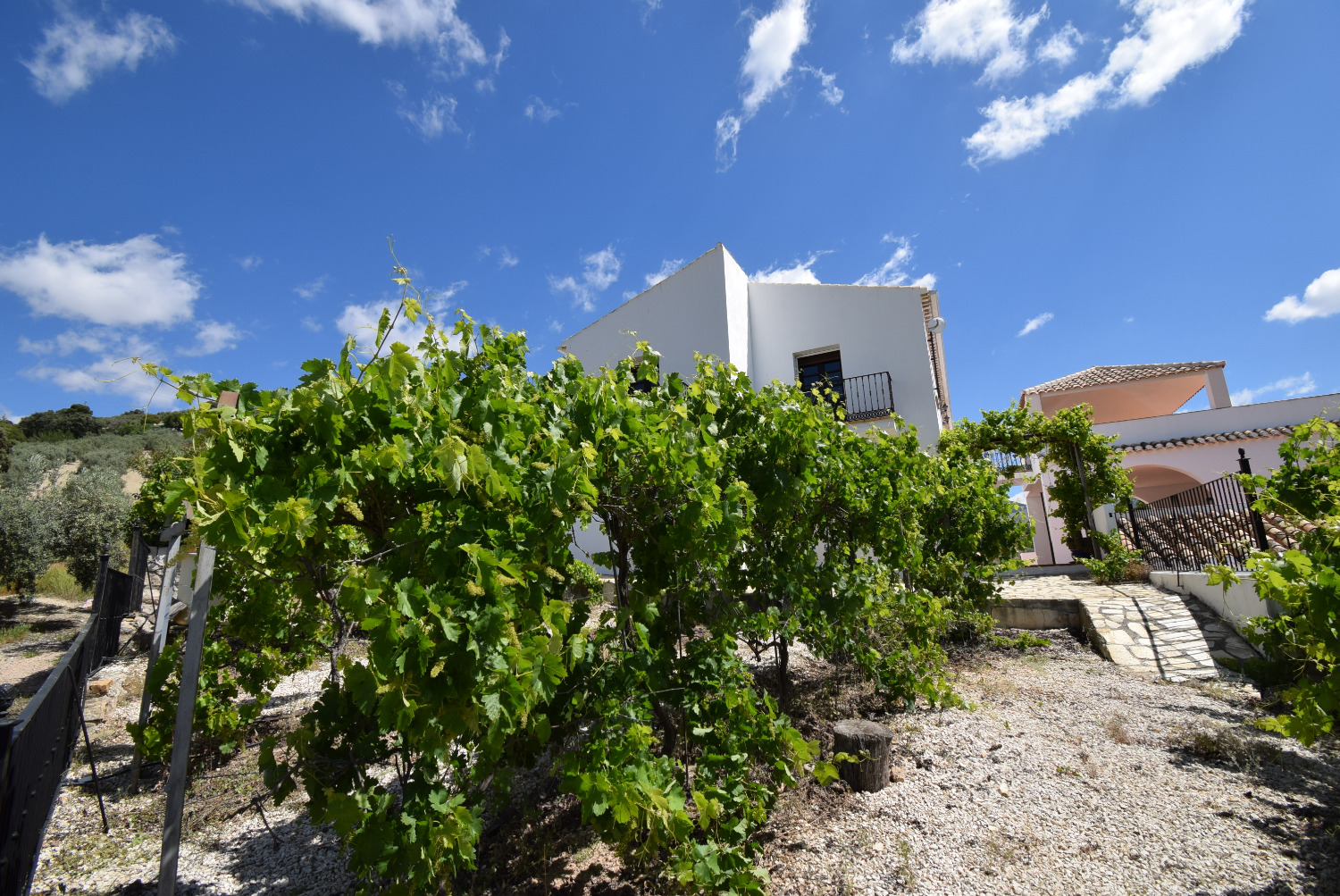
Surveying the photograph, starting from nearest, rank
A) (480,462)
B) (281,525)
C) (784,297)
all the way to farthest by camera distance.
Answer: (281,525)
(480,462)
(784,297)

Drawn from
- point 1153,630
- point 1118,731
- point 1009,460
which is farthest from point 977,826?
point 1009,460

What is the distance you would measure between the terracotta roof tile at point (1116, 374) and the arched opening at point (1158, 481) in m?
2.67

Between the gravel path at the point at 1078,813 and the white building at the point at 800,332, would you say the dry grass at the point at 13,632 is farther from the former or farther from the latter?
the gravel path at the point at 1078,813

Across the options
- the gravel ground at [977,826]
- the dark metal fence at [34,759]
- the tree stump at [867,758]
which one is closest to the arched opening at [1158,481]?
the gravel ground at [977,826]

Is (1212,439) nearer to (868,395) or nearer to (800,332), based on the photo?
(868,395)

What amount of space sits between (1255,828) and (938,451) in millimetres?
7868

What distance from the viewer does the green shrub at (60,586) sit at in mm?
13766

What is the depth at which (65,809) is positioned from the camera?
13.2 feet

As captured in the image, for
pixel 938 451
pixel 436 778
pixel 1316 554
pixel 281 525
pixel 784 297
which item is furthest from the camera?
pixel 784 297

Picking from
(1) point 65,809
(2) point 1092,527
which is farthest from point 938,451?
(1) point 65,809

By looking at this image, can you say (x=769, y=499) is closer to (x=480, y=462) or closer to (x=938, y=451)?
(x=480, y=462)

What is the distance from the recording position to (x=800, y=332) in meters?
13.5

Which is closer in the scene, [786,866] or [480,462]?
[480,462]

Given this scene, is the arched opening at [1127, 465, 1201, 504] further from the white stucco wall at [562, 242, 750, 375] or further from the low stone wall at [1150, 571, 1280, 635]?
the white stucco wall at [562, 242, 750, 375]
